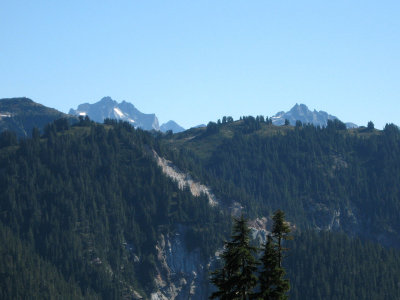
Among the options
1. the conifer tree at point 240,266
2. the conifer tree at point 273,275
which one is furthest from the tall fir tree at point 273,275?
the conifer tree at point 240,266

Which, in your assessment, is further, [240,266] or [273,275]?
[273,275]

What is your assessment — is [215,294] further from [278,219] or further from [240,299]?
[278,219]

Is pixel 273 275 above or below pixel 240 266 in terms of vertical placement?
below

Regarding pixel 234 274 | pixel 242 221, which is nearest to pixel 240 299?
pixel 234 274

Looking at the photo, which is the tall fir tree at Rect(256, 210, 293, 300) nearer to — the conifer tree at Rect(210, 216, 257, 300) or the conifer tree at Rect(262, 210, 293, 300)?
the conifer tree at Rect(262, 210, 293, 300)

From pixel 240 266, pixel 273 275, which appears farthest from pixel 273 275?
pixel 240 266

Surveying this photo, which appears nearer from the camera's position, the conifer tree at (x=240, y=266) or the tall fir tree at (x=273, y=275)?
the conifer tree at (x=240, y=266)

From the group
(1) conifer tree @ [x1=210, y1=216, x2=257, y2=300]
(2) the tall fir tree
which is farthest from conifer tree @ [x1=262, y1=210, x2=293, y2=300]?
(1) conifer tree @ [x1=210, y1=216, x2=257, y2=300]

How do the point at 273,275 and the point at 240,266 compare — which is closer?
the point at 240,266

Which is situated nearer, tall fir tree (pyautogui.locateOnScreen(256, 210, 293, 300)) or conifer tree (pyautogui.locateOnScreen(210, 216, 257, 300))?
conifer tree (pyautogui.locateOnScreen(210, 216, 257, 300))

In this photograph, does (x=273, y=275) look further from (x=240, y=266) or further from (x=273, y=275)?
(x=240, y=266)

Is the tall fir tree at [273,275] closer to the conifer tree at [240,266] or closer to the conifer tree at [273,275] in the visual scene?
the conifer tree at [273,275]

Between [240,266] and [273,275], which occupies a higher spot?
[240,266]

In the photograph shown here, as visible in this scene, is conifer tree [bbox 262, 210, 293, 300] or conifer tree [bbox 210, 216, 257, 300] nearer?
conifer tree [bbox 210, 216, 257, 300]
